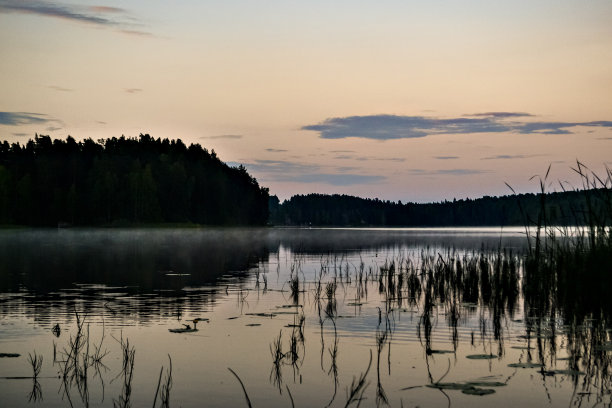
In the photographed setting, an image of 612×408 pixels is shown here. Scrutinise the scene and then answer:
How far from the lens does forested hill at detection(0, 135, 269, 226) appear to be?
157m

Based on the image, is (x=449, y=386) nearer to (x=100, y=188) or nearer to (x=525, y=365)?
(x=525, y=365)

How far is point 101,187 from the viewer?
515 ft

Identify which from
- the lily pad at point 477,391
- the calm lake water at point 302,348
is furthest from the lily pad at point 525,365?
the lily pad at point 477,391

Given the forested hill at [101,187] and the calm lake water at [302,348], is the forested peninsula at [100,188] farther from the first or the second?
the calm lake water at [302,348]

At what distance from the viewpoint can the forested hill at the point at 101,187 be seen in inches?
6171

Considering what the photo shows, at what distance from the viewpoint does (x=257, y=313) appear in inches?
800

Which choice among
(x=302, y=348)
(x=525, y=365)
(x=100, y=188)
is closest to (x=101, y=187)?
(x=100, y=188)

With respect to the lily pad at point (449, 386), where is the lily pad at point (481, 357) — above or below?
above

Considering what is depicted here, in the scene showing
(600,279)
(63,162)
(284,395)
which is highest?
(63,162)

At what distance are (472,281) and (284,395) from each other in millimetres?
15464

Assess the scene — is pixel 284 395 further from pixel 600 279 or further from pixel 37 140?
pixel 37 140

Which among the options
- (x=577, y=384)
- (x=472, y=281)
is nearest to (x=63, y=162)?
(x=472, y=281)

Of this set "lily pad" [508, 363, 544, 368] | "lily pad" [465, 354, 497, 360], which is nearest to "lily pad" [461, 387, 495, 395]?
"lily pad" [508, 363, 544, 368]

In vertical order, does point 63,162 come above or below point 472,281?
above
